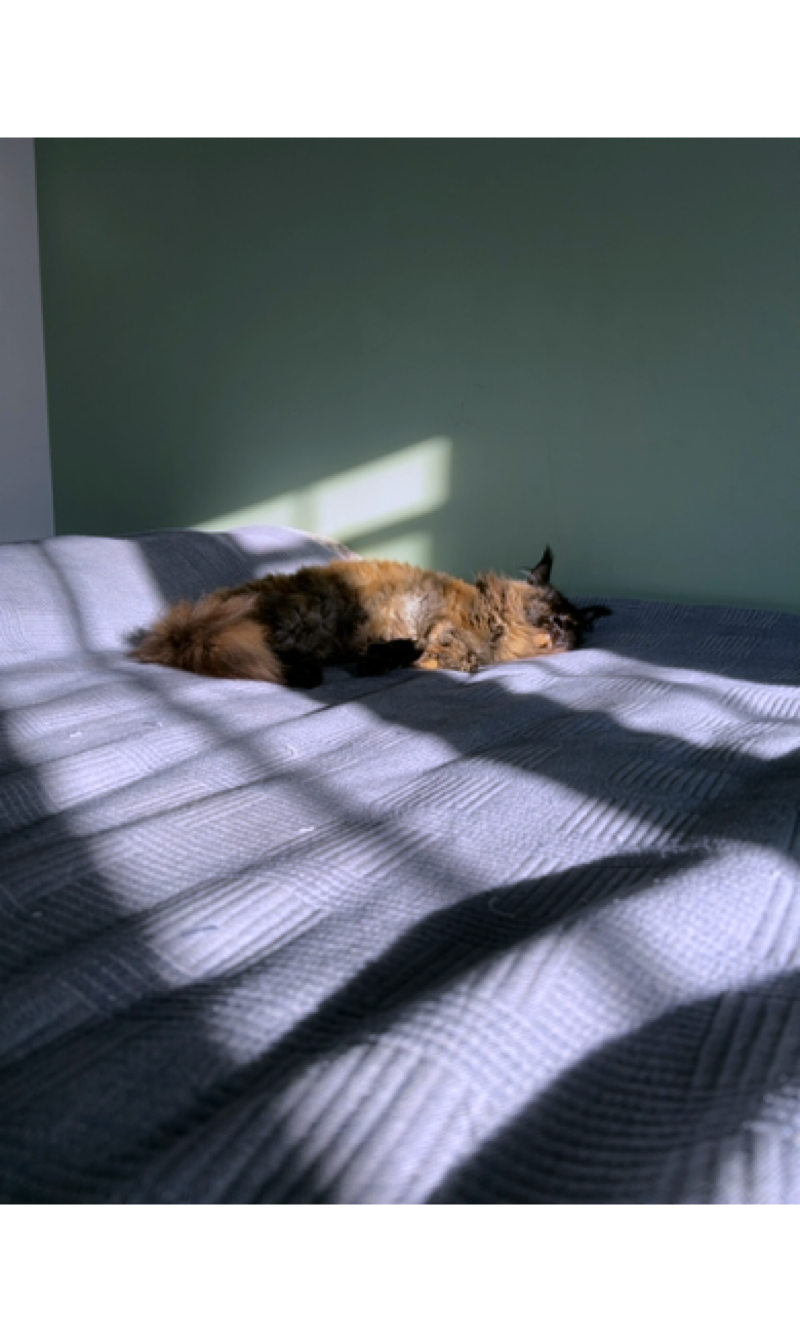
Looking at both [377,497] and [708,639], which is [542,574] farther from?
[377,497]

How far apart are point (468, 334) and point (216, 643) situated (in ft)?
5.69

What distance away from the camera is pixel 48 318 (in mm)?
4570

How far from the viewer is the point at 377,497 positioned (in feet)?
12.3

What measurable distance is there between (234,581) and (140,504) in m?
1.41

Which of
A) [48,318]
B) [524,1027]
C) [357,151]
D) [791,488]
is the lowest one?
[524,1027]

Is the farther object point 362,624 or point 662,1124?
point 362,624

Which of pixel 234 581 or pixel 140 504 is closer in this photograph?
pixel 234 581

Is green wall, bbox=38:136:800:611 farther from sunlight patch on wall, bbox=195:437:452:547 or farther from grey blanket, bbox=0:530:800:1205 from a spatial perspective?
grey blanket, bbox=0:530:800:1205

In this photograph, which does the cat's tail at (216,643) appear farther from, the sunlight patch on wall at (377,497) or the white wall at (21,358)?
the white wall at (21,358)

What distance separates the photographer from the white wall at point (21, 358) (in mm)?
4379

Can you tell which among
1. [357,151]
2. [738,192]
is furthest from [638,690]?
[357,151]

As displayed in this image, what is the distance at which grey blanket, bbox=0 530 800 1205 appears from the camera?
0.67 m

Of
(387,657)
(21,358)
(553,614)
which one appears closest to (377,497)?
(553,614)
